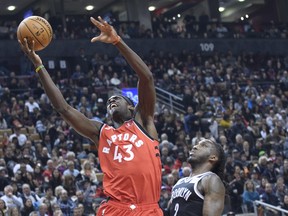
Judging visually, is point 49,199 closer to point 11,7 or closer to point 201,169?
point 201,169

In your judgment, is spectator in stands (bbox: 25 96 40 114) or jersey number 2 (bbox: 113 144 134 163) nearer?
jersey number 2 (bbox: 113 144 134 163)

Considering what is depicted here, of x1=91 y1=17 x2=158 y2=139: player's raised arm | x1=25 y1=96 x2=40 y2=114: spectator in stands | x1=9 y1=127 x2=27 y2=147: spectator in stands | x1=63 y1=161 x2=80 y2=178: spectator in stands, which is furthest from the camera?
x1=25 y1=96 x2=40 y2=114: spectator in stands

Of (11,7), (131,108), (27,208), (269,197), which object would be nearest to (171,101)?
(269,197)

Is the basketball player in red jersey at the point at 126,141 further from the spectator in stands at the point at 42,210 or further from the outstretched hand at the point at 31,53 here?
the spectator in stands at the point at 42,210

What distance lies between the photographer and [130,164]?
7.39 m

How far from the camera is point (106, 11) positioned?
130 ft

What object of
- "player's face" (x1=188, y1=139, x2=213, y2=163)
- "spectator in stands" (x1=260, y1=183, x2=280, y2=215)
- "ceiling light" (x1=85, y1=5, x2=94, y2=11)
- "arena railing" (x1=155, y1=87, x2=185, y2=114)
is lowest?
"spectator in stands" (x1=260, y1=183, x2=280, y2=215)

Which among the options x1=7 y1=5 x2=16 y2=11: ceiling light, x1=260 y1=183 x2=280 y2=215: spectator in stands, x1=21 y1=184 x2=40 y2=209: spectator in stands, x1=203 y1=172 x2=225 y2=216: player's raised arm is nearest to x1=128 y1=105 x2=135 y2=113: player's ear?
x1=203 y1=172 x2=225 y2=216: player's raised arm

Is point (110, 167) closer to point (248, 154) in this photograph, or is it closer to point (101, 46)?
point (248, 154)

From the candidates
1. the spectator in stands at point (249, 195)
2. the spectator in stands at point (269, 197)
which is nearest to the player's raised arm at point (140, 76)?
the spectator in stands at point (249, 195)

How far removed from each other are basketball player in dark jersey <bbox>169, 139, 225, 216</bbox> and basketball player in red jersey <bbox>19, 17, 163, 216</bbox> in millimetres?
323

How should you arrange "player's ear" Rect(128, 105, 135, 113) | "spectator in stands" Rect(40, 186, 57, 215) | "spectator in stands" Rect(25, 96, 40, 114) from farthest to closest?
"spectator in stands" Rect(25, 96, 40, 114), "spectator in stands" Rect(40, 186, 57, 215), "player's ear" Rect(128, 105, 135, 113)

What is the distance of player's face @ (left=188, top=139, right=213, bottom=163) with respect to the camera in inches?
287

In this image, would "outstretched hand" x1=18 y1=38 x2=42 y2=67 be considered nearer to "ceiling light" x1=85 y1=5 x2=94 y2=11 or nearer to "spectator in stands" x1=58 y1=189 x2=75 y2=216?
"spectator in stands" x1=58 y1=189 x2=75 y2=216
